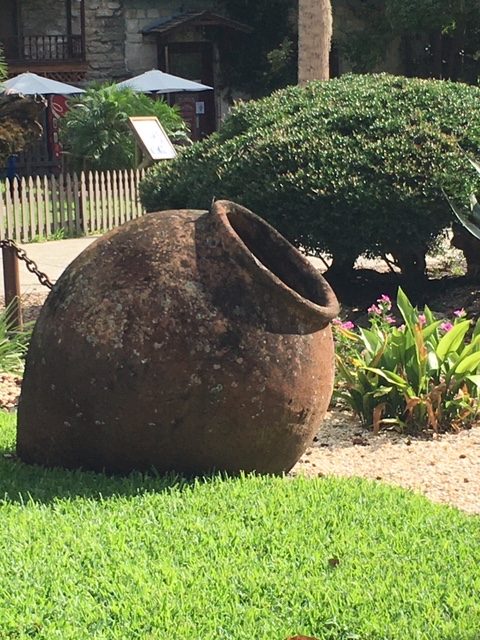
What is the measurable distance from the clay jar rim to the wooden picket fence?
12807 millimetres

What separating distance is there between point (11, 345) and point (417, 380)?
3378 mm

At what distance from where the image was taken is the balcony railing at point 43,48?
3269cm

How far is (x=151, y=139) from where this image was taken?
16125 mm

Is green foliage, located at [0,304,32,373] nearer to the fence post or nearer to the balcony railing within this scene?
the fence post

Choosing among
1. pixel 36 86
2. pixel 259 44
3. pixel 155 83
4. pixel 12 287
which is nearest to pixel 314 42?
pixel 12 287

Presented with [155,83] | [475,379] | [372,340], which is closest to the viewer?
[475,379]

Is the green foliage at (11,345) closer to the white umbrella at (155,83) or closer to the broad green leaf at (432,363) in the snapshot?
the broad green leaf at (432,363)

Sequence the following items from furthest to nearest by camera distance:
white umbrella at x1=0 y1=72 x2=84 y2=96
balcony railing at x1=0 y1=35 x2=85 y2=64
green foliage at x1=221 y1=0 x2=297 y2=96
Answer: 1. green foliage at x1=221 y1=0 x2=297 y2=96
2. balcony railing at x1=0 y1=35 x2=85 y2=64
3. white umbrella at x1=0 y1=72 x2=84 y2=96

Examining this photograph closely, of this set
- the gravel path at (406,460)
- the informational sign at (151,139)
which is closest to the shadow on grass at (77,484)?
the gravel path at (406,460)

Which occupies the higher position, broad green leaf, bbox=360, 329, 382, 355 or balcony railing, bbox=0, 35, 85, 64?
balcony railing, bbox=0, 35, 85, 64

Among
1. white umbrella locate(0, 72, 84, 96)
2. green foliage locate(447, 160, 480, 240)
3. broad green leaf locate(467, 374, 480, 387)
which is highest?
white umbrella locate(0, 72, 84, 96)

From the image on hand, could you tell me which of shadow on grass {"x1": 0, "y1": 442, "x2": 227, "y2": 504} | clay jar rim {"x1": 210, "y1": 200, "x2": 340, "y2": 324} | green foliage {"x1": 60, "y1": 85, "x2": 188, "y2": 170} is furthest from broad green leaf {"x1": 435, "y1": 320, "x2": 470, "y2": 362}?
green foliage {"x1": 60, "y1": 85, "x2": 188, "y2": 170}

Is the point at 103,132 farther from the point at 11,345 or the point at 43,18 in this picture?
the point at 11,345

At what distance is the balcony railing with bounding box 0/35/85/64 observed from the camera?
32688 millimetres
